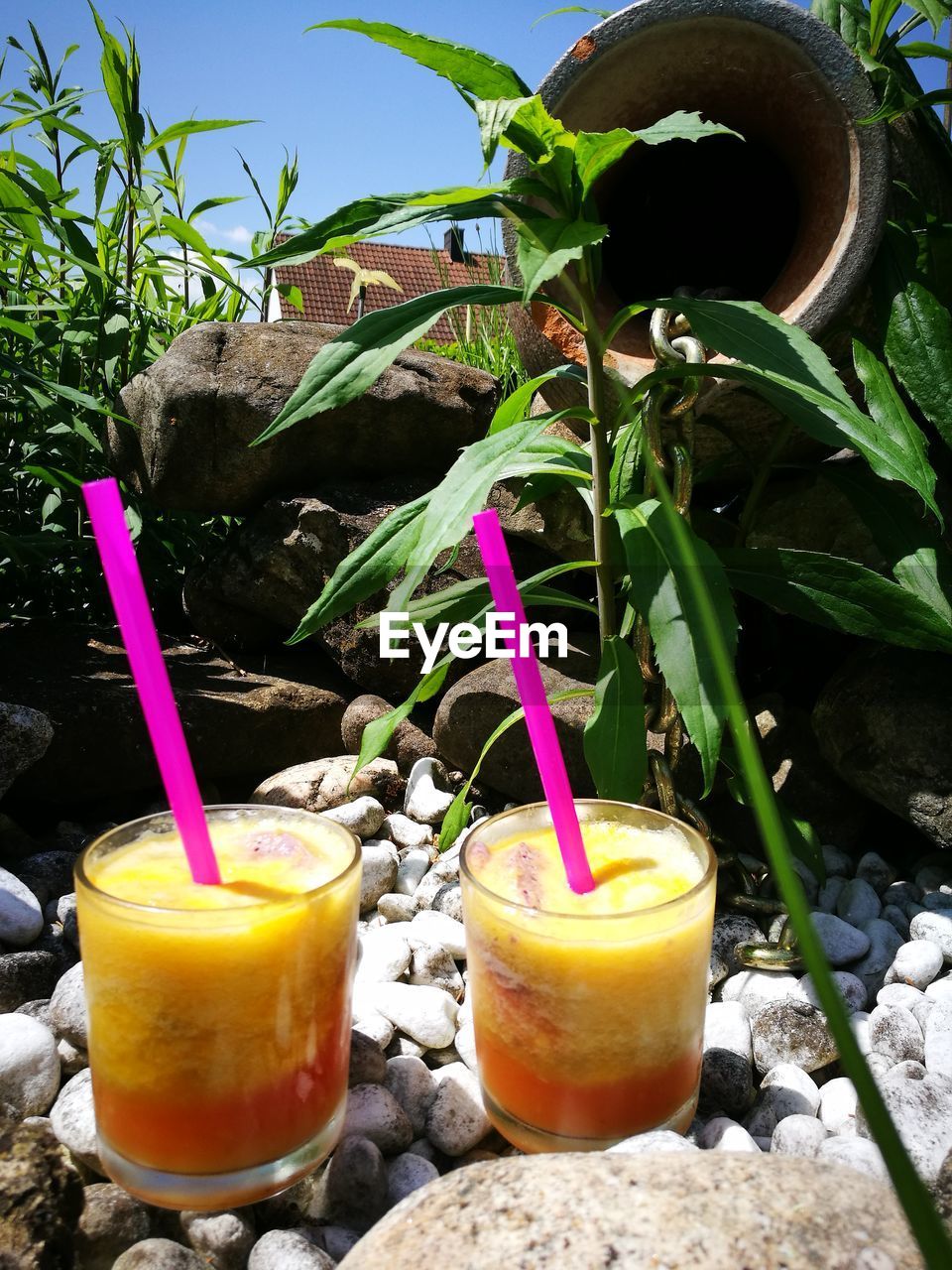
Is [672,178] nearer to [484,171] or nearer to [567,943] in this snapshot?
[484,171]

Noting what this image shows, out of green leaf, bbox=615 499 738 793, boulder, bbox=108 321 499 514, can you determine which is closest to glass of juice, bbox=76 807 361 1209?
green leaf, bbox=615 499 738 793

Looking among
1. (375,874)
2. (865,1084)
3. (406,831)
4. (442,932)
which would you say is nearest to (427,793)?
(406,831)

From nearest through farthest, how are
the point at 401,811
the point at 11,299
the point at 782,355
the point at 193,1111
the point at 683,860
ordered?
the point at 193,1111, the point at 683,860, the point at 782,355, the point at 401,811, the point at 11,299

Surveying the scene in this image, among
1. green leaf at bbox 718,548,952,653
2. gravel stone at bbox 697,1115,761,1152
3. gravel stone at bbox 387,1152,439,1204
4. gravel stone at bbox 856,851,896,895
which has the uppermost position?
green leaf at bbox 718,548,952,653

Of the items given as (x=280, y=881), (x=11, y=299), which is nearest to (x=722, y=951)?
(x=280, y=881)

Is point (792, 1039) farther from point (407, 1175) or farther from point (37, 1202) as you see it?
point (37, 1202)

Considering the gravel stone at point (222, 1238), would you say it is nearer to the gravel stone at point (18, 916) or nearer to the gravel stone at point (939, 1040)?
the gravel stone at point (18, 916)

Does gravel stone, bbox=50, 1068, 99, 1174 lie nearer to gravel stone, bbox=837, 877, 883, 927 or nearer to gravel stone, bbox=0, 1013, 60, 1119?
gravel stone, bbox=0, 1013, 60, 1119
